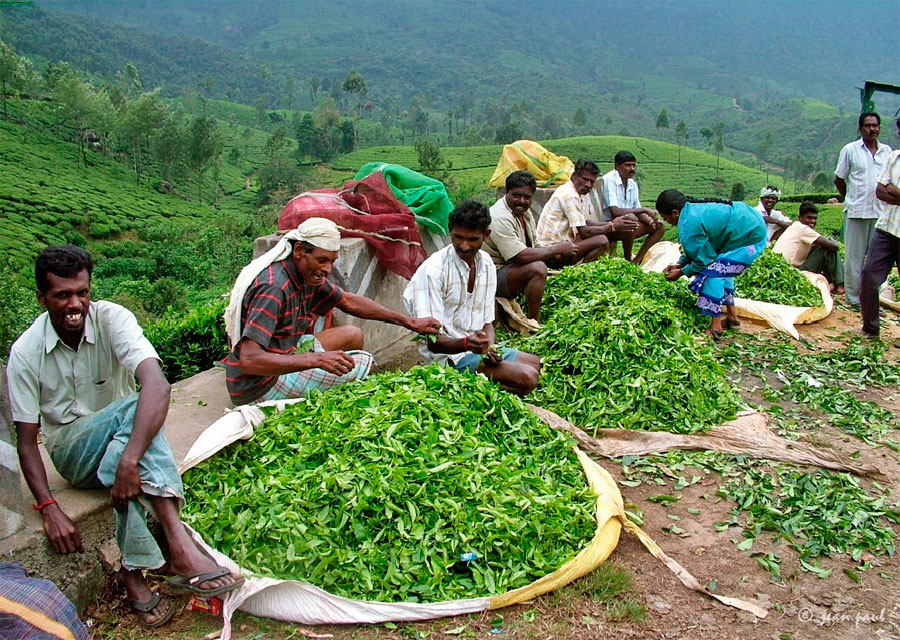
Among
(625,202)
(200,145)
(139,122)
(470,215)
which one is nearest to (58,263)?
(470,215)

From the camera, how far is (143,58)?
357 ft

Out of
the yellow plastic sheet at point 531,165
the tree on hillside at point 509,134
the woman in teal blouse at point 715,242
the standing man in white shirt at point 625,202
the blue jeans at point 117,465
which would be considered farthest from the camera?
the tree on hillside at point 509,134

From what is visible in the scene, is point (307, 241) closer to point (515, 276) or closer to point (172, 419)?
point (172, 419)

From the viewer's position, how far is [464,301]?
12.5ft

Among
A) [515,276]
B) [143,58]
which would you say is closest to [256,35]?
[143,58]

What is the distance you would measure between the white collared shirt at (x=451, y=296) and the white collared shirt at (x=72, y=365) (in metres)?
1.52

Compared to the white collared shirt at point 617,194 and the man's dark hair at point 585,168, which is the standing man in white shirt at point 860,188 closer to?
the white collared shirt at point 617,194

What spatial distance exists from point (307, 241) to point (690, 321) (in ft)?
11.4

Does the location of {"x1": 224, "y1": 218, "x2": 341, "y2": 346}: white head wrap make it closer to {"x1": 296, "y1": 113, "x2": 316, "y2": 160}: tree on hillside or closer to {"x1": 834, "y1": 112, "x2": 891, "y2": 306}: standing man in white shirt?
{"x1": 834, "y1": 112, "x2": 891, "y2": 306}: standing man in white shirt

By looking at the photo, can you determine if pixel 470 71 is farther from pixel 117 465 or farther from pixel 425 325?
pixel 117 465

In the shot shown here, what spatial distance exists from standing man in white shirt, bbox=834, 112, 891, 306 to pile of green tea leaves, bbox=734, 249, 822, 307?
0.51 m

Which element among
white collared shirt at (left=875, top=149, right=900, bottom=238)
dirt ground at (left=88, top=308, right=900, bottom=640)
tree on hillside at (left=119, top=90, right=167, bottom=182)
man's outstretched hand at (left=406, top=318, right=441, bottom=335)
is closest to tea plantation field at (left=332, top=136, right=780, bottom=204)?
tree on hillside at (left=119, top=90, right=167, bottom=182)

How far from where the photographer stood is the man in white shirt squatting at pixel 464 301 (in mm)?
3604

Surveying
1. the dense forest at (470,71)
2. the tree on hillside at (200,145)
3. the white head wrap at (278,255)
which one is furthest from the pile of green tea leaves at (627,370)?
the dense forest at (470,71)
